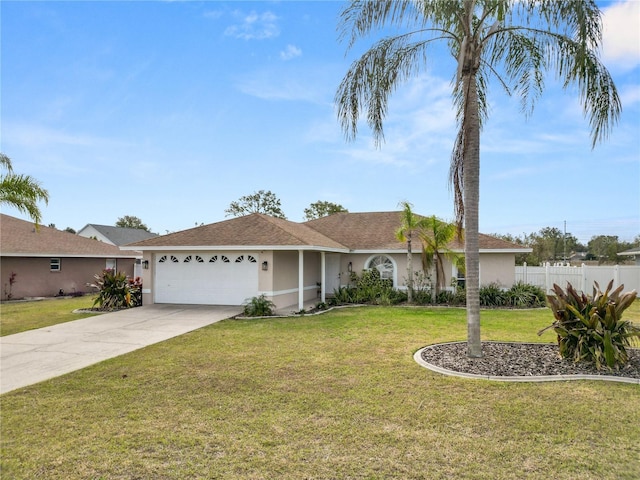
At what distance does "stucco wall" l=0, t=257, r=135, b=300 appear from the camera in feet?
65.9

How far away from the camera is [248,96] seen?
1495 cm

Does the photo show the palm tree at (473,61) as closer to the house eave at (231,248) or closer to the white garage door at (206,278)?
Result: the house eave at (231,248)

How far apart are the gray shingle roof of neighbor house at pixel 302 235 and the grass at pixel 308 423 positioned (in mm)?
7448

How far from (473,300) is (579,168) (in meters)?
11.4

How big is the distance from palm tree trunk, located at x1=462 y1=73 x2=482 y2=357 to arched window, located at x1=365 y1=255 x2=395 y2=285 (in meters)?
11.3

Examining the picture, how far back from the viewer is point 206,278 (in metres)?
16.5

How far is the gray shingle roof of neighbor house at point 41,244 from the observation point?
797 inches

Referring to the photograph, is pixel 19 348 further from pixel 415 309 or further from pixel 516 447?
pixel 415 309

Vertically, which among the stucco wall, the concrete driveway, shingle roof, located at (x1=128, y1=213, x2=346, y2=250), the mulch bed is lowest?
the concrete driveway

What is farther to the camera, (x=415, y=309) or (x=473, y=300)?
(x=415, y=309)

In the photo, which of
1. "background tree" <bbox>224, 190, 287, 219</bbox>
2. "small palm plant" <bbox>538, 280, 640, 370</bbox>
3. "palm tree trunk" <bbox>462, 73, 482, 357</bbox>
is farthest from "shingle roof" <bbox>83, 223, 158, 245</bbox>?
"small palm plant" <bbox>538, 280, 640, 370</bbox>

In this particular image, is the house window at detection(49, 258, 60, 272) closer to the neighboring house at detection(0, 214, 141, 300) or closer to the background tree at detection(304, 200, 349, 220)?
the neighboring house at detection(0, 214, 141, 300)

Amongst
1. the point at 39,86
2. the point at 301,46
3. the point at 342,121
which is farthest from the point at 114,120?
the point at 342,121

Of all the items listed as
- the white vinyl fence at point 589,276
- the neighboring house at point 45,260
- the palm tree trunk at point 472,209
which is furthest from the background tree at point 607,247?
the neighboring house at point 45,260
